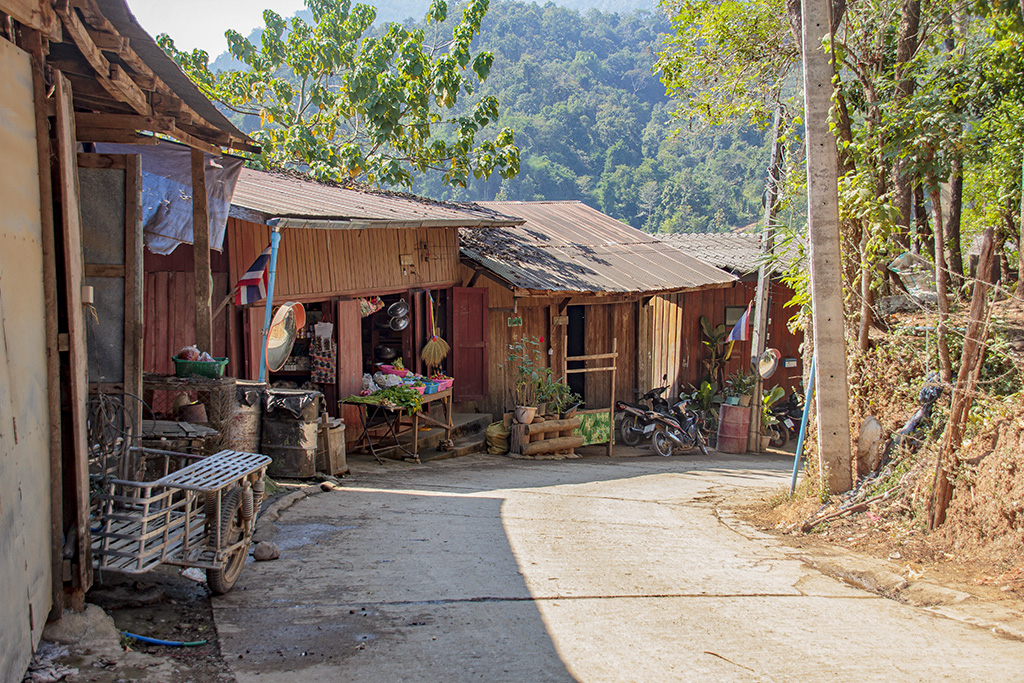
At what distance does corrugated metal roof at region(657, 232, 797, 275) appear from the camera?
1845 cm

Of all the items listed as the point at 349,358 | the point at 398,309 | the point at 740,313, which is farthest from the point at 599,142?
the point at 349,358

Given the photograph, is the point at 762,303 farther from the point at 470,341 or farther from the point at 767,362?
the point at 470,341

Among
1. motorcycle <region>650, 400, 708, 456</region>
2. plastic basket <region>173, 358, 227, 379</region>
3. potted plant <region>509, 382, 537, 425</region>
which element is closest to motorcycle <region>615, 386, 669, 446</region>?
motorcycle <region>650, 400, 708, 456</region>

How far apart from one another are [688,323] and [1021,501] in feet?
41.6

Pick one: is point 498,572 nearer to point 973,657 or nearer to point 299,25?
point 973,657

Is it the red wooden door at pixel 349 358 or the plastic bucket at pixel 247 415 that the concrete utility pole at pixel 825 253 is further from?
the red wooden door at pixel 349 358

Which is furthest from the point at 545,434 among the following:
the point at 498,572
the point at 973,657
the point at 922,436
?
the point at 973,657

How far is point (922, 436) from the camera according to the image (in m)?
7.71

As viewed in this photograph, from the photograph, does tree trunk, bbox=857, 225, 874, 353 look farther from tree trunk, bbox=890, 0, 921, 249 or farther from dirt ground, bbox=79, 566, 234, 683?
dirt ground, bbox=79, 566, 234, 683

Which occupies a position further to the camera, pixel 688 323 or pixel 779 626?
pixel 688 323

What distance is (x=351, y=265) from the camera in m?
10.9

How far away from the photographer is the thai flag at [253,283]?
8.53 m

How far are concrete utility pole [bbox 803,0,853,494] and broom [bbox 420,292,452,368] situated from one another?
6.27 m

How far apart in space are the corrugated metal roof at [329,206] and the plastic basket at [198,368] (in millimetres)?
1960
